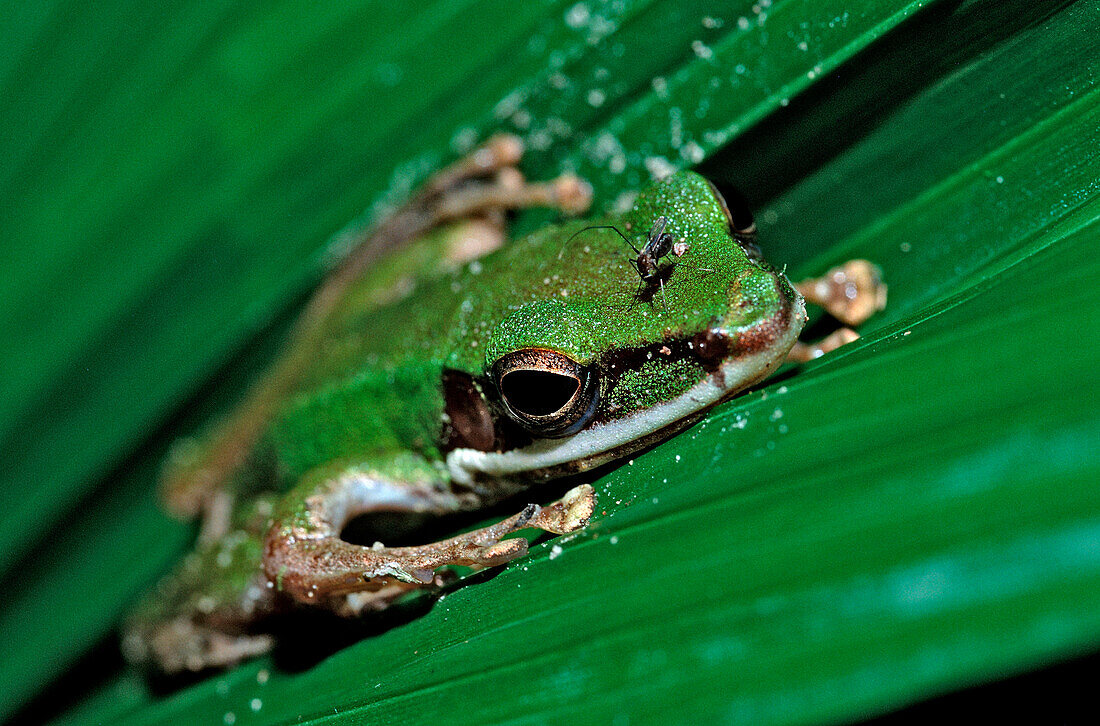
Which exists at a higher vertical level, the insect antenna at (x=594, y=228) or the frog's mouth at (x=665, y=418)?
the insect antenna at (x=594, y=228)

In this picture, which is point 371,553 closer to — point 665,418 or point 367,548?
point 367,548

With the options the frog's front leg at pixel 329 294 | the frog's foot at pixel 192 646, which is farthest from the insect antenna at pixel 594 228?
the frog's foot at pixel 192 646

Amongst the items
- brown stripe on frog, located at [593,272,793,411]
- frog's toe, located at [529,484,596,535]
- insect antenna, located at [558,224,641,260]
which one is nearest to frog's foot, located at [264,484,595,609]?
frog's toe, located at [529,484,596,535]

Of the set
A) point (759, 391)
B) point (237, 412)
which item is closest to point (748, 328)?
point (759, 391)

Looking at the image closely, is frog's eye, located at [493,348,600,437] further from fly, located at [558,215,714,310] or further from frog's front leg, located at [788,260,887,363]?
frog's front leg, located at [788,260,887,363]

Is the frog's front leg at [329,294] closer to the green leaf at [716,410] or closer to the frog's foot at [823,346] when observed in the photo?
the green leaf at [716,410]

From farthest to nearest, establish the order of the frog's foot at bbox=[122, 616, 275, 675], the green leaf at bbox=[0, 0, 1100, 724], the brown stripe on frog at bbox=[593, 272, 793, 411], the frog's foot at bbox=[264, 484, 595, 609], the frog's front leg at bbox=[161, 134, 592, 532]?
the frog's front leg at bbox=[161, 134, 592, 532] → the frog's foot at bbox=[122, 616, 275, 675] → the frog's foot at bbox=[264, 484, 595, 609] → the brown stripe on frog at bbox=[593, 272, 793, 411] → the green leaf at bbox=[0, 0, 1100, 724]
